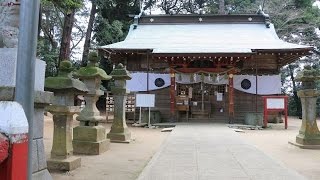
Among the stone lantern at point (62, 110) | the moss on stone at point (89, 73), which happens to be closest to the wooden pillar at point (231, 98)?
the moss on stone at point (89, 73)

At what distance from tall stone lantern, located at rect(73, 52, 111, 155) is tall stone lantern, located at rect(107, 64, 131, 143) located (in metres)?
1.69

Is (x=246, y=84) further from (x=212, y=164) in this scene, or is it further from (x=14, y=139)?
(x=14, y=139)

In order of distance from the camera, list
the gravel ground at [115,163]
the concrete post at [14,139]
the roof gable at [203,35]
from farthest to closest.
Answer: the roof gable at [203,35] < the gravel ground at [115,163] < the concrete post at [14,139]

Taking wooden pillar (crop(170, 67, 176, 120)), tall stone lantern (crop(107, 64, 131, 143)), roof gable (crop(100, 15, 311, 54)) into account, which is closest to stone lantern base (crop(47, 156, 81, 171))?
tall stone lantern (crop(107, 64, 131, 143))

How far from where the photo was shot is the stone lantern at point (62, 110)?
6547 millimetres

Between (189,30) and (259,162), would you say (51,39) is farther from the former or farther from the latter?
(259,162)

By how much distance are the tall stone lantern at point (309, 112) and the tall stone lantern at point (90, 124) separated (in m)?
5.45

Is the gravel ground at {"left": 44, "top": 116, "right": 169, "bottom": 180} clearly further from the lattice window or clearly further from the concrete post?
the lattice window

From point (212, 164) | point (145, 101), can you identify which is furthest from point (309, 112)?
point (145, 101)

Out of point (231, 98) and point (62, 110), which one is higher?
point (231, 98)

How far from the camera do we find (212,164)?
7.02 metres

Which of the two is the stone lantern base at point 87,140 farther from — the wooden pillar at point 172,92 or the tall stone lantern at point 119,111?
the wooden pillar at point 172,92

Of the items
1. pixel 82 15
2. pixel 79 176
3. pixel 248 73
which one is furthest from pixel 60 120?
pixel 82 15

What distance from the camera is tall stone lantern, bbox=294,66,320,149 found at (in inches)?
391
